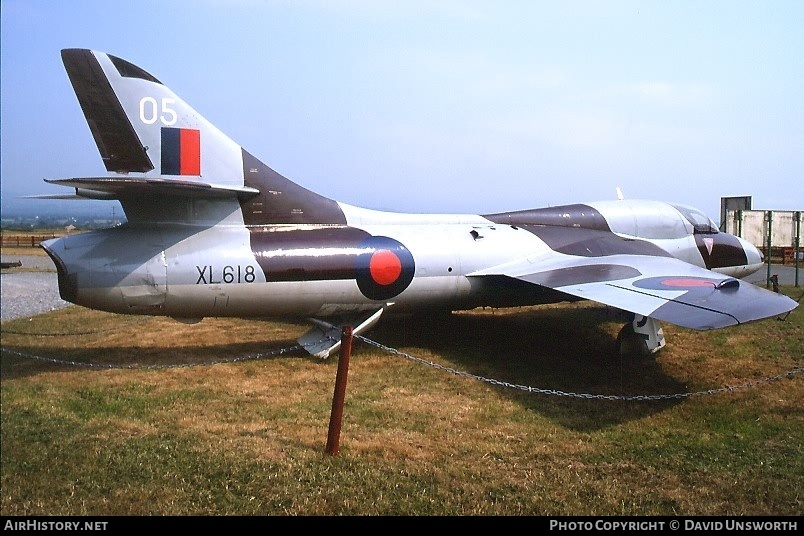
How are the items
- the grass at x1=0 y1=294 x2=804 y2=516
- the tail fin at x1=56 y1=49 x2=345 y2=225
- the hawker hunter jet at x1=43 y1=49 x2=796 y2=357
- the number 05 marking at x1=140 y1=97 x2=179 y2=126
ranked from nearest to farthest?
the grass at x1=0 y1=294 x2=804 y2=516 < the hawker hunter jet at x1=43 y1=49 x2=796 y2=357 < the tail fin at x1=56 y1=49 x2=345 y2=225 < the number 05 marking at x1=140 y1=97 x2=179 y2=126

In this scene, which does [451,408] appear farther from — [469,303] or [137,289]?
[137,289]

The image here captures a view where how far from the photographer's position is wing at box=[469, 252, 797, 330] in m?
6.00

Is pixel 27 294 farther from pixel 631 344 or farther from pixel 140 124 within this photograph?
pixel 631 344

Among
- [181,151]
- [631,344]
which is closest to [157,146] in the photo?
[181,151]

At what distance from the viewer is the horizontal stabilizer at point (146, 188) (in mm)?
5943

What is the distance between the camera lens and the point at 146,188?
6609 mm

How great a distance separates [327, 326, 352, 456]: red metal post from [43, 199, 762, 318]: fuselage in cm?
291

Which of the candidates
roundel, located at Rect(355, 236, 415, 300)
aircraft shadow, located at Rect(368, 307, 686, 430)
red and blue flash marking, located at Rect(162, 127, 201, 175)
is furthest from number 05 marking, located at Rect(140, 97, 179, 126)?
aircraft shadow, located at Rect(368, 307, 686, 430)

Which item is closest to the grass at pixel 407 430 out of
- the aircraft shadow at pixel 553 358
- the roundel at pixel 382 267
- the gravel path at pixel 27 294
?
the aircraft shadow at pixel 553 358

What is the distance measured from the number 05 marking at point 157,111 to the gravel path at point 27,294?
7.31 meters

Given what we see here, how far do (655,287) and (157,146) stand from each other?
6.53m

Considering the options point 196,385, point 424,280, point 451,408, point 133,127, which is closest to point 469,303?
point 424,280

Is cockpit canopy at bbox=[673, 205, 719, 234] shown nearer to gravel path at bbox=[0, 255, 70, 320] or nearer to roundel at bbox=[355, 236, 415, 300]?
roundel at bbox=[355, 236, 415, 300]

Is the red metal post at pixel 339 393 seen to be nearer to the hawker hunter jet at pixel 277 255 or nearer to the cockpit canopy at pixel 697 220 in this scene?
the hawker hunter jet at pixel 277 255
